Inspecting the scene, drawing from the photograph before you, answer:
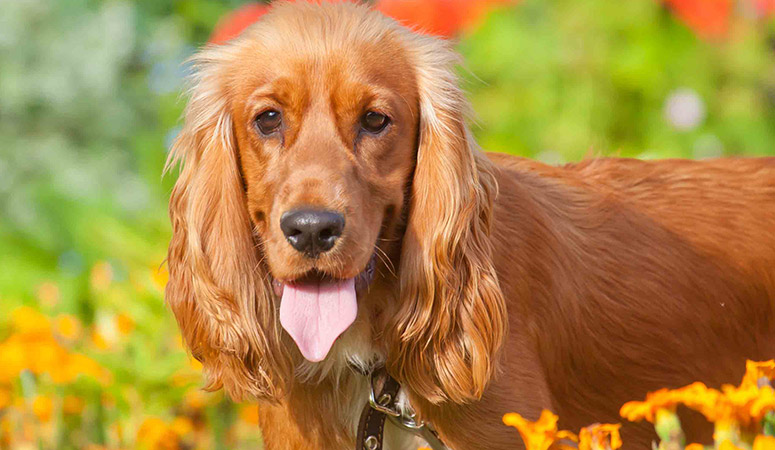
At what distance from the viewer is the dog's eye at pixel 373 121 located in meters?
2.82

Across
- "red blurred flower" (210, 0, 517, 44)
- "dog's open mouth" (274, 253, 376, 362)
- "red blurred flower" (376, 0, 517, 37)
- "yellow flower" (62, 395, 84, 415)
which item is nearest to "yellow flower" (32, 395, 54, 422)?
"yellow flower" (62, 395, 84, 415)

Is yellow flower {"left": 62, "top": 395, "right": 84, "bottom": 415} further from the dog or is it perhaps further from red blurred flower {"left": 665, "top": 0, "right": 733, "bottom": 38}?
red blurred flower {"left": 665, "top": 0, "right": 733, "bottom": 38}

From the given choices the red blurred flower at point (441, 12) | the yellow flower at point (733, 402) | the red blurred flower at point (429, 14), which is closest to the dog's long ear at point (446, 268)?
the yellow flower at point (733, 402)

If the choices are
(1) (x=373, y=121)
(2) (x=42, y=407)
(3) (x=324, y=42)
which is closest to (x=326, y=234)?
(1) (x=373, y=121)

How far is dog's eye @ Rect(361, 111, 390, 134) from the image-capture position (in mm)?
2824

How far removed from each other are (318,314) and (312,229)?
245mm

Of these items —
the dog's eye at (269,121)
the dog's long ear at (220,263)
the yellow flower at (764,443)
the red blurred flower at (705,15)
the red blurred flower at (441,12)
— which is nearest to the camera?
the yellow flower at (764,443)

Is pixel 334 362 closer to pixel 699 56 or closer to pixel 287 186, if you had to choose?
pixel 287 186

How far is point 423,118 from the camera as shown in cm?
293

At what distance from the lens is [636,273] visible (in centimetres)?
328

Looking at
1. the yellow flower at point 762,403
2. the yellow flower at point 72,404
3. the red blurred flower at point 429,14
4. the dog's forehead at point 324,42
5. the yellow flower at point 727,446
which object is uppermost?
the dog's forehead at point 324,42

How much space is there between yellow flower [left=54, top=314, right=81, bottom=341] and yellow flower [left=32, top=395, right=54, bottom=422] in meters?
0.50

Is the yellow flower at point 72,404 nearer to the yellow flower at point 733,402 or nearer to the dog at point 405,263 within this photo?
the dog at point 405,263

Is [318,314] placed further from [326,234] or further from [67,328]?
[67,328]
